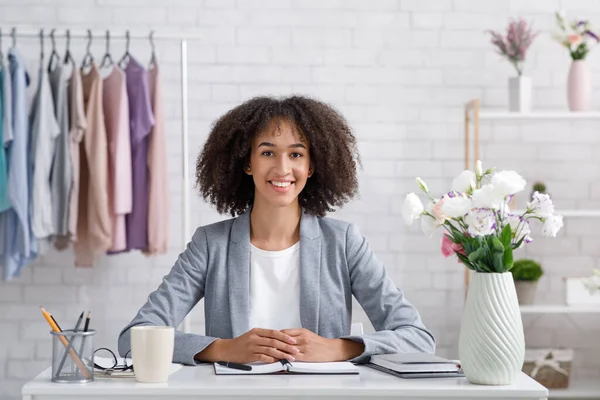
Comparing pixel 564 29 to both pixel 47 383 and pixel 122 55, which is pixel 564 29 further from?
pixel 47 383

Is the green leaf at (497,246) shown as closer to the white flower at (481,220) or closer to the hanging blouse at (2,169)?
the white flower at (481,220)

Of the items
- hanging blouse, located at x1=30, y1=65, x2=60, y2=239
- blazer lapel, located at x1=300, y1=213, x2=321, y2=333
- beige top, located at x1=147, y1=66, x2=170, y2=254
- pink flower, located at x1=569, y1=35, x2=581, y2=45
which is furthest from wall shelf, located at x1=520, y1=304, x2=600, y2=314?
hanging blouse, located at x1=30, y1=65, x2=60, y2=239

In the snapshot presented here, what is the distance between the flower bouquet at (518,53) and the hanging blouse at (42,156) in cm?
198

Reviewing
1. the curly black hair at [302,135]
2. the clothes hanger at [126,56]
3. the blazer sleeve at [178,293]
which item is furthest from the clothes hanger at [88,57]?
the blazer sleeve at [178,293]

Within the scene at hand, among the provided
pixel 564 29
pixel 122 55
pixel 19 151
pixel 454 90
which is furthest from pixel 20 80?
pixel 564 29

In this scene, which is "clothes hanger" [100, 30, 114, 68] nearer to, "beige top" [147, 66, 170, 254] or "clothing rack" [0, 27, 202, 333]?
"clothing rack" [0, 27, 202, 333]

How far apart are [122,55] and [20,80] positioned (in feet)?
1.93

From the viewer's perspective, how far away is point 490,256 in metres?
1.71

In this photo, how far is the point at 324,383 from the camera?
1.66 meters

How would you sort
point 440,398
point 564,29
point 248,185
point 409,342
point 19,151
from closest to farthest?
1. point 440,398
2. point 409,342
3. point 248,185
4. point 19,151
5. point 564,29

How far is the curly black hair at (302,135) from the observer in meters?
2.29

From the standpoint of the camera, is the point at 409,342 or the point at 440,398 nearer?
the point at 440,398

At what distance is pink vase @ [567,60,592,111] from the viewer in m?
3.91

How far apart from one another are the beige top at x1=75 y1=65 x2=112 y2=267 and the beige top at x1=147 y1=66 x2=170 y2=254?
181 mm
